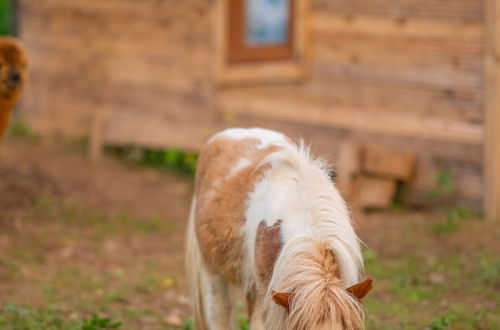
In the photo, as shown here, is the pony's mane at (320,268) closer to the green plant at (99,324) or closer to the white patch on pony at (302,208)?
the white patch on pony at (302,208)

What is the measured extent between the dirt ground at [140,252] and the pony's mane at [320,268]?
1.79 m

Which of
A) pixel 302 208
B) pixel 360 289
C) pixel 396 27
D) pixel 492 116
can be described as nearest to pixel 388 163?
pixel 492 116

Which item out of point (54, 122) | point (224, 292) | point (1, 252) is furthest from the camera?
point (54, 122)

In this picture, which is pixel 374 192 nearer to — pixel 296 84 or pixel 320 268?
pixel 296 84

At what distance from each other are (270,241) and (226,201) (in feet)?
2.25

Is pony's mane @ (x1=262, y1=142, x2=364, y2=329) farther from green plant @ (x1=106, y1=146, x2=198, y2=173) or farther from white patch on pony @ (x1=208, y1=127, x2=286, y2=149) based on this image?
green plant @ (x1=106, y1=146, x2=198, y2=173)

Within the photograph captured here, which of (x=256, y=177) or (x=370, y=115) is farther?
(x=370, y=115)

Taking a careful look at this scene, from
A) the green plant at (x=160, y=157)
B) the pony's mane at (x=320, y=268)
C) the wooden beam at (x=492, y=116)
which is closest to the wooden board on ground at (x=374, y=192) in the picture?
the wooden beam at (x=492, y=116)

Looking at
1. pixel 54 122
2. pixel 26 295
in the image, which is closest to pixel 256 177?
pixel 26 295

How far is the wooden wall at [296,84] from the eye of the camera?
8.59 metres

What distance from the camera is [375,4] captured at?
9.03 metres

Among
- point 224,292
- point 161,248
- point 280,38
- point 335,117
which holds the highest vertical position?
point 280,38

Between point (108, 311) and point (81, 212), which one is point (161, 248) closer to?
point (81, 212)

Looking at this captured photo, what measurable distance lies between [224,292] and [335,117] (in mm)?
4589
